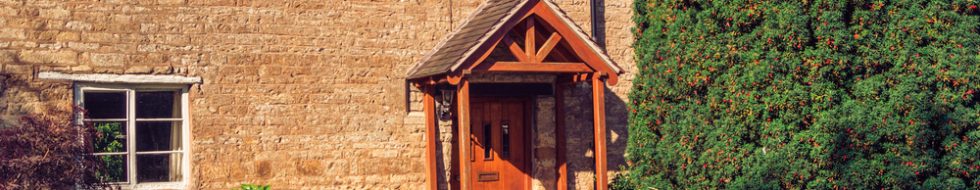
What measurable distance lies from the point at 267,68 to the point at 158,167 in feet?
4.84

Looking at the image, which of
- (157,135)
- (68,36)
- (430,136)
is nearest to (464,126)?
(430,136)

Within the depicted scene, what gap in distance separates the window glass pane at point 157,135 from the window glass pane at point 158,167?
88 millimetres

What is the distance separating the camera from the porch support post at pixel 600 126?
1212cm

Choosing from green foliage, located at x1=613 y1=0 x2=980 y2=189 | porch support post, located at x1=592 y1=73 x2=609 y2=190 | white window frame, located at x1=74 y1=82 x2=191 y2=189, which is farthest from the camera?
porch support post, located at x1=592 y1=73 x2=609 y2=190

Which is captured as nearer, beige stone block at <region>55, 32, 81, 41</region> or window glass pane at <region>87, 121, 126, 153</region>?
beige stone block at <region>55, 32, 81, 41</region>

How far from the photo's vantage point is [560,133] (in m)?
13.1

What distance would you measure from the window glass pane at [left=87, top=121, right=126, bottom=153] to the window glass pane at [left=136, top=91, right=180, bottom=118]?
0.73 ft

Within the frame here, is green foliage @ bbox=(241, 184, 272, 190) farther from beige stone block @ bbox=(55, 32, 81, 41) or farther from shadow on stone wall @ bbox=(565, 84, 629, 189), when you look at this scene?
shadow on stone wall @ bbox=(565, 84, 629, 189)

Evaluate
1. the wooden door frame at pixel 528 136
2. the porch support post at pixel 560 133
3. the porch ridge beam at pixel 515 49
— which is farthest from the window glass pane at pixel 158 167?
the porch support post at pixel 560 133

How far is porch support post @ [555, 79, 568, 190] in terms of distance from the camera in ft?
42.8

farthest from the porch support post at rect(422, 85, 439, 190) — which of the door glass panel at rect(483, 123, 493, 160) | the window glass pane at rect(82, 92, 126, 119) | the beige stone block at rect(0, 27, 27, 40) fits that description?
the beige stone block at rect(0, 27, 27, 40)

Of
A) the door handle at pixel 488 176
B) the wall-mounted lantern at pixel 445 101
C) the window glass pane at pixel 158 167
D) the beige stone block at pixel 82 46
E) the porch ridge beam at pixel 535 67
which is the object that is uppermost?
the beige stone block at pixel 82 46

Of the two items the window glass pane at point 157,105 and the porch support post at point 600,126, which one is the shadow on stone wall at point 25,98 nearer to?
the window glass pane at point 157,105

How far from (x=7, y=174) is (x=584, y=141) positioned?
6288 mm
